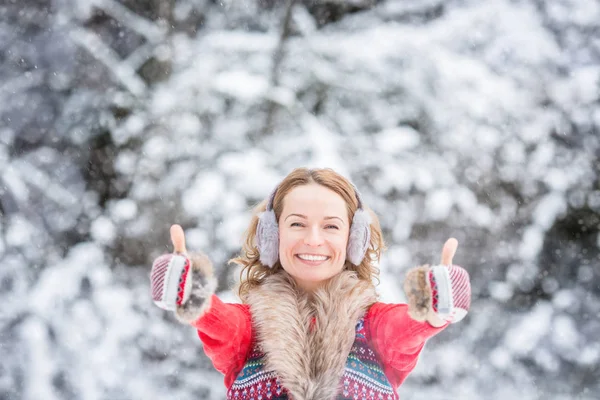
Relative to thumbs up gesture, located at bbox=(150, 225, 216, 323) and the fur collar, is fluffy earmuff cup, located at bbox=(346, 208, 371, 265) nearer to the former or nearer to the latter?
the fur collar

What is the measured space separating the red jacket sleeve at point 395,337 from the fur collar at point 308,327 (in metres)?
0.04

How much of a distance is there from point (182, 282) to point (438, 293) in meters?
0.44

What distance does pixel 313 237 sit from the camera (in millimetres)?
1287

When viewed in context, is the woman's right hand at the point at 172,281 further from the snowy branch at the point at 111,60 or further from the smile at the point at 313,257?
the snowy branch at the point at 111,60

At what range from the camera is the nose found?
1284 millimetres

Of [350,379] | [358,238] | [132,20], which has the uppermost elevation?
[132,20]

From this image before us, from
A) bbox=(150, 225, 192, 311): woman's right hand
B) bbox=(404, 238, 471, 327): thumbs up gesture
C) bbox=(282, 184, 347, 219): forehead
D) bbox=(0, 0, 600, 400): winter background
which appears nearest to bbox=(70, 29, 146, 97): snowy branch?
bbox=(0, 0, 600, 400): winter background

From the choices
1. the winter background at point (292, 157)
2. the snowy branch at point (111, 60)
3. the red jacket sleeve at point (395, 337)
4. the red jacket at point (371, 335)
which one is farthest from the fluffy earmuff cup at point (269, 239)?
the snowy branch at point (111, 60)

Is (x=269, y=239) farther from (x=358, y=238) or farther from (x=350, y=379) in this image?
(x=350, y=379)

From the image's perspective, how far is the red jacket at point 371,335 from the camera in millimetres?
1195

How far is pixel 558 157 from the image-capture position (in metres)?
2.51

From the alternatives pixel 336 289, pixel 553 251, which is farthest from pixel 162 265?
pixel 553 251

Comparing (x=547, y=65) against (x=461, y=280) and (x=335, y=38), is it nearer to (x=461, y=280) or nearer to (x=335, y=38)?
(x=335, y=38)

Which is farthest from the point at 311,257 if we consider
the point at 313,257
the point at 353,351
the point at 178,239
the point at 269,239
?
the point at 178,239
